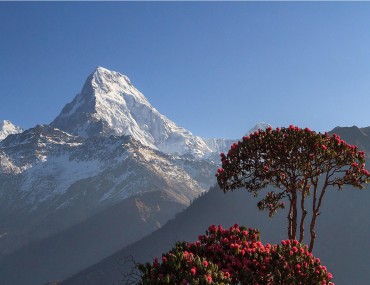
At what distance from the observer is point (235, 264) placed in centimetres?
1661

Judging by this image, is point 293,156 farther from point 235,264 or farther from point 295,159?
point 235,264

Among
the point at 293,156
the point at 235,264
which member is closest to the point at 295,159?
the point at 293,156

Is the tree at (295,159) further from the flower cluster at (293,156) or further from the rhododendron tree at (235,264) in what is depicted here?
the rhododendron tree at (235,264)

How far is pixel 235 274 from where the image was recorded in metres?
16.4

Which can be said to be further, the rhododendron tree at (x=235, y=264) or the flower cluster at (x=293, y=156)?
the flower cluster at (x=293, y=156)

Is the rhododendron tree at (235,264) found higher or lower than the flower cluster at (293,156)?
lower

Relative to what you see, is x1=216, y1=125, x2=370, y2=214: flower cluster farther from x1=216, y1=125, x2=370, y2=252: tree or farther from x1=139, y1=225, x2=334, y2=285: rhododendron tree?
x1=139, y1=225, x2=334, y2=285: rhododendron tree

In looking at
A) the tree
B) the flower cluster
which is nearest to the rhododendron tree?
the tree

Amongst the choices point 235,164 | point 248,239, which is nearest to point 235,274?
point 248,239

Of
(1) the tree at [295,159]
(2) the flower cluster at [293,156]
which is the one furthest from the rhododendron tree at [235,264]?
(2) the flower cluster at [293,156]

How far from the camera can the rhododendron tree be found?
567 inches

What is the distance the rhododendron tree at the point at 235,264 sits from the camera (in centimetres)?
1441

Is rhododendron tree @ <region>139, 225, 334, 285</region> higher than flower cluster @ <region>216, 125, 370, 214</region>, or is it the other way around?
flower cluster @ <region>216, 125, 370, 214</region>

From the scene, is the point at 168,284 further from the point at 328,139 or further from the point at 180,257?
the point at 328,139
